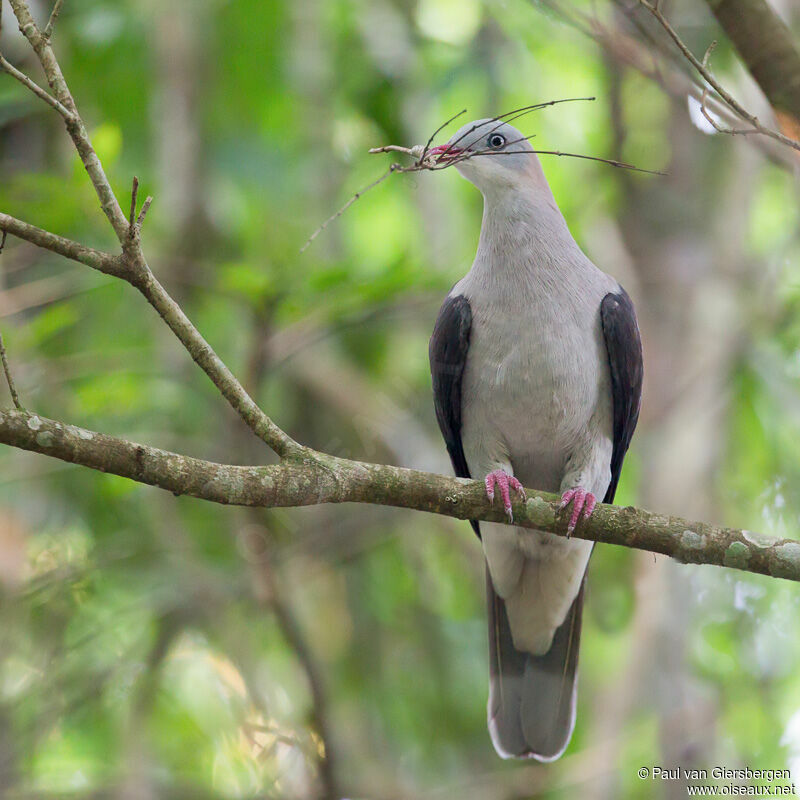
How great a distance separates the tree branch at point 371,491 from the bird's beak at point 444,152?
1152mm

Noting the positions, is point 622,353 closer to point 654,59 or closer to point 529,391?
point 529,391

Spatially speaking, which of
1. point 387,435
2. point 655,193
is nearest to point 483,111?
point 655,193

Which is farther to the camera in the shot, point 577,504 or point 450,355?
point 450,355

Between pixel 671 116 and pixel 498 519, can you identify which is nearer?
pixel 498 519

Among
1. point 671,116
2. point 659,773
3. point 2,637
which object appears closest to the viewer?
point 2,637

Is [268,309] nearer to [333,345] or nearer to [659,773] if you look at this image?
[333,345]

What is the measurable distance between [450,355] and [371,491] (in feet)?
3.88

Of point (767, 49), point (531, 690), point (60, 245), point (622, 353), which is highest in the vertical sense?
point (767, 49)

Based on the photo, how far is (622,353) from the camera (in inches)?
151

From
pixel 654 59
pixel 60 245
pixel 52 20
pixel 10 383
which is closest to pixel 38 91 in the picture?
pixel 52 20

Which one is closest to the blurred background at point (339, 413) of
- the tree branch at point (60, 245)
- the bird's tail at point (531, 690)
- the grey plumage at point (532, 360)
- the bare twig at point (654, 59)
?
the bare twig at point (654, 59)

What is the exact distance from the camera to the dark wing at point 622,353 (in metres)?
3.83

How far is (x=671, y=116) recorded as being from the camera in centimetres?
695

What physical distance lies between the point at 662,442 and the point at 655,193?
1.80 meters
